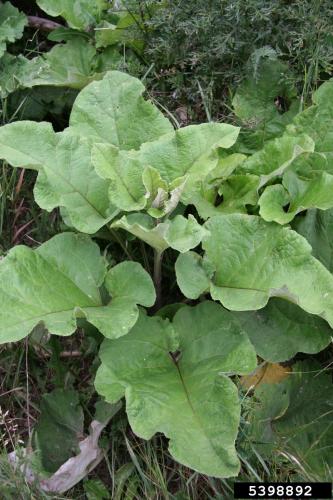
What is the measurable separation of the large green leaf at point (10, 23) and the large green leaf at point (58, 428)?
1356 mm

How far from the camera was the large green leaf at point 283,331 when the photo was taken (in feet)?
6.02

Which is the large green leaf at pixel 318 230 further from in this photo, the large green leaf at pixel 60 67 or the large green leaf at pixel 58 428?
the large green leaf at pixel 60 67

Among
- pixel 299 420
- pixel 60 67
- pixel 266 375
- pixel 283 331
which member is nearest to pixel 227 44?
pixel 60 67

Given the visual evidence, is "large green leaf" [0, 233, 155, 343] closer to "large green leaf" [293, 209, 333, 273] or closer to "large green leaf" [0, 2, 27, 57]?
"large green leaf" [293, 209, 333, 273]

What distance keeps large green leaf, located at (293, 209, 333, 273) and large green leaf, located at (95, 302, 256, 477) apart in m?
0.36

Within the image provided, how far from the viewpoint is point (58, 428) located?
191 centimetres

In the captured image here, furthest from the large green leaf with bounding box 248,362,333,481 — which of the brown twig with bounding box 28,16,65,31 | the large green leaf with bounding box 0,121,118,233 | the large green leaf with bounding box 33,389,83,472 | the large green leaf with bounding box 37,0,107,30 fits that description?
the brown twig with bounding box 28,16,65,31

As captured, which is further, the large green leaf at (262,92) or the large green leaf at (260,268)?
the large green leaf at (262,92)

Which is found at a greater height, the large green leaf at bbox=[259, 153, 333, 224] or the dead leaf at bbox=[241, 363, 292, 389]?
the large green leaf at bbox=[259, 153, 333, 224]

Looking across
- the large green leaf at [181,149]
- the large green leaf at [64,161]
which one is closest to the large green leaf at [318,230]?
the large green leaf at [181,149]

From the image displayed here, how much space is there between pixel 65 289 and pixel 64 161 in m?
0.41

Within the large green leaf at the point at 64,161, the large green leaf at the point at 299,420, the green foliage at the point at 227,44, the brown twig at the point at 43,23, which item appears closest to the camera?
the large green leaf at the point at 299,420

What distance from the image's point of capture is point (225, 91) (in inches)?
95.2

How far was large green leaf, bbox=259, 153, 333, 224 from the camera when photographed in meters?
1.86
